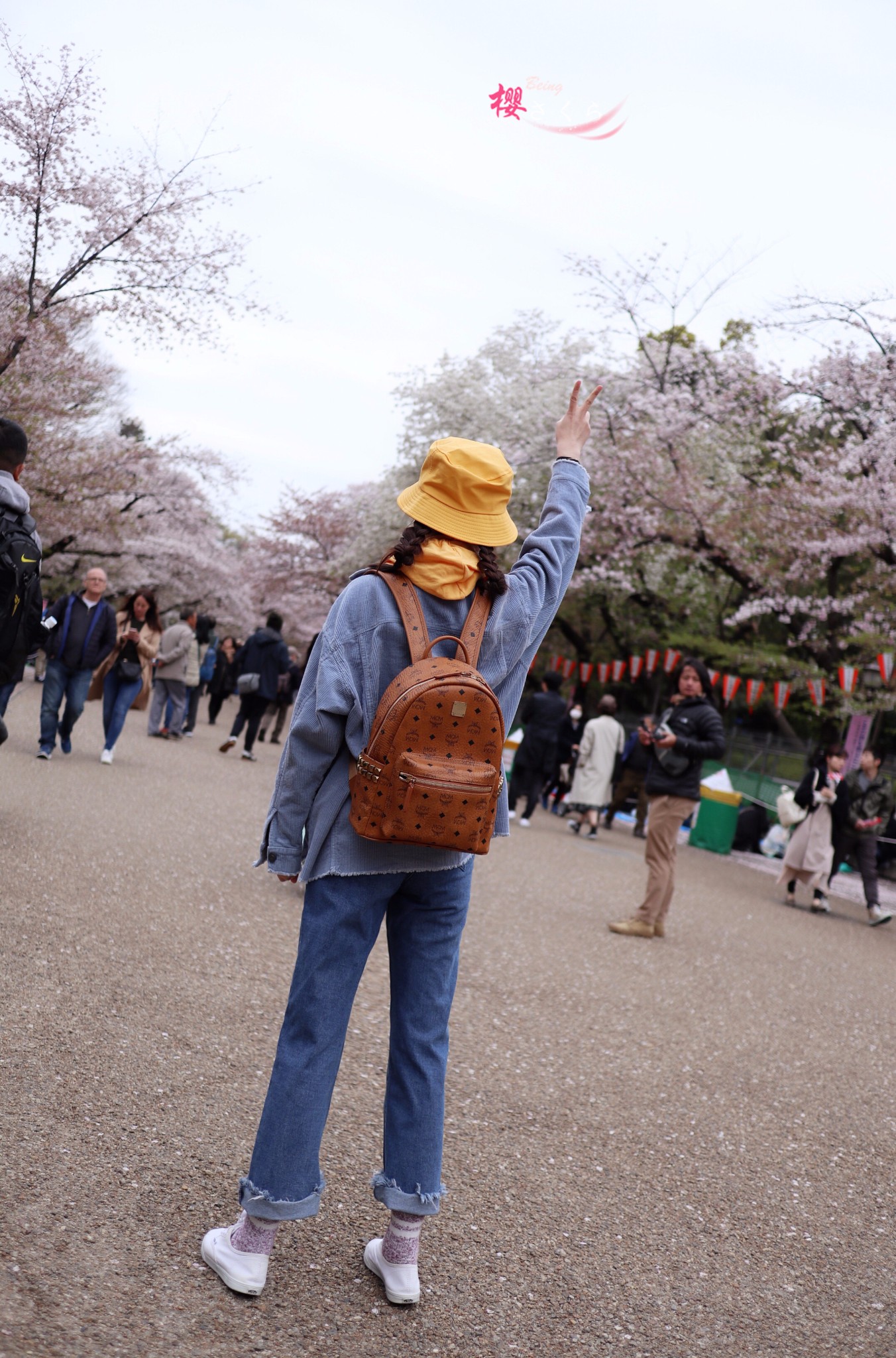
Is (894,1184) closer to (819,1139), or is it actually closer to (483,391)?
(819,1139)

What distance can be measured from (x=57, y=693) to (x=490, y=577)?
8.80 m

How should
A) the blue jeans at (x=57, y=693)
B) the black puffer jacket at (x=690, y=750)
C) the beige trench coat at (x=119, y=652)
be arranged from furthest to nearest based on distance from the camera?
the beige trench coat at (x=119, y=652) → the blue jeans at (x=57, y=693) → the black puffer jacket at (x=690, y=750)

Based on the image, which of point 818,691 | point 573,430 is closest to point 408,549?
point 573,430

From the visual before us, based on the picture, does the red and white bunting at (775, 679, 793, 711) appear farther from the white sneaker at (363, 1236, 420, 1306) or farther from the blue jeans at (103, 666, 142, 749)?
the white sneaker at (363, 1236, 420, 1306)

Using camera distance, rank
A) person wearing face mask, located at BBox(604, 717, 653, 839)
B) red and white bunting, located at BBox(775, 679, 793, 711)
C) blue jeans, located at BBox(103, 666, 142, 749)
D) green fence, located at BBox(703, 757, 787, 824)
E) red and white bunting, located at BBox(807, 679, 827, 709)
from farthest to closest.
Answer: red and white bunting, located at BBox(775, 679, 793, 711)
green fence, located at BBox(703, 757, 787, 824)
red and white bunting, located at BBox(807, 679, 827, 709)
person wearing face mask, located at BBox(604, 717, 653, 839)
blue jeans, located at BBox(103, 666, 142, 749)

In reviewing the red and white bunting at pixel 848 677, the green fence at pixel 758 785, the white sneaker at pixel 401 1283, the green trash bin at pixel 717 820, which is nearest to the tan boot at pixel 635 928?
the white sneaker at pixel 401 1283

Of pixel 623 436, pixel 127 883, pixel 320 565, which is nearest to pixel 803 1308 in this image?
pixel 127 883

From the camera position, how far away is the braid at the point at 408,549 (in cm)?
264

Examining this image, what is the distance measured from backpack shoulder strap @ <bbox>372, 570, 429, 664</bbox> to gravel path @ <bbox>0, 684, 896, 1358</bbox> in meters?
1.46

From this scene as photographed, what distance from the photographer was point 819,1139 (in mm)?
4621

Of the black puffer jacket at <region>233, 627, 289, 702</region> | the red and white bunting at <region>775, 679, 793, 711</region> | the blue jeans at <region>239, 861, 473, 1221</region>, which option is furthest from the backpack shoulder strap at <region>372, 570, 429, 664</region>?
the red and white bunting at <region>775, 679, 793, 711</region>

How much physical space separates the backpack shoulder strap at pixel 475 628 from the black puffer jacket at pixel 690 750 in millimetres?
5469

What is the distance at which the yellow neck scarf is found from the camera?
8.74ft

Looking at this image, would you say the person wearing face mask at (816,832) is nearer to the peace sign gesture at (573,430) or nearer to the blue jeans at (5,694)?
the blue jeans at (5,694)
